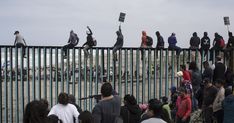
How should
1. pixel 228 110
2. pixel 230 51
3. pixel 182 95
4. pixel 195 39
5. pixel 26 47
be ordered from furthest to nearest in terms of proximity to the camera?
1. pixel 195 39
2. pixel 230 51
3. pixel 26 47
4. pixel 182 95
5. pixel 228 110

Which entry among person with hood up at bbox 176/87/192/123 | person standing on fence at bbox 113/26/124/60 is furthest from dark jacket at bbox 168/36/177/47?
person with hood up at bbox 176/87/192/123

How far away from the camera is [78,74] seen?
50.9 ft

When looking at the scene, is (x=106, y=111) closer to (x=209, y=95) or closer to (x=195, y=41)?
(x=209, y=95)

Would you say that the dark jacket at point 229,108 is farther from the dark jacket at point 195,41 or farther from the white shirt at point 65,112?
the dark jacket at point 195,41

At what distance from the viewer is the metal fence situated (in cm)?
1532

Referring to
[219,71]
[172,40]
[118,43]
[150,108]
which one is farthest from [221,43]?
[150,108]

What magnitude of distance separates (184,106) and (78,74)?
5754mm

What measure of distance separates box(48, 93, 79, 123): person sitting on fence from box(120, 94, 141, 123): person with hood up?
1.45 metres

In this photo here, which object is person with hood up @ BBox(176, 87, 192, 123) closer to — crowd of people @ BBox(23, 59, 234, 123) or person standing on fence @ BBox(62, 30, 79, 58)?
crowd of people @ BBox(23, 59, 234, 123)

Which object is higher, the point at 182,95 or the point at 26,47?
the point at 26,47

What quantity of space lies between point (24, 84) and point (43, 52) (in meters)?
1.19

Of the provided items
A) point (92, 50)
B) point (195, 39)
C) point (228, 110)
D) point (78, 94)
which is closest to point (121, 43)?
point (92, 50)

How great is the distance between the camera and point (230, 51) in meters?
16.6

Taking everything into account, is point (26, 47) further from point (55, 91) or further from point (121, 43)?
point (121, 43)
